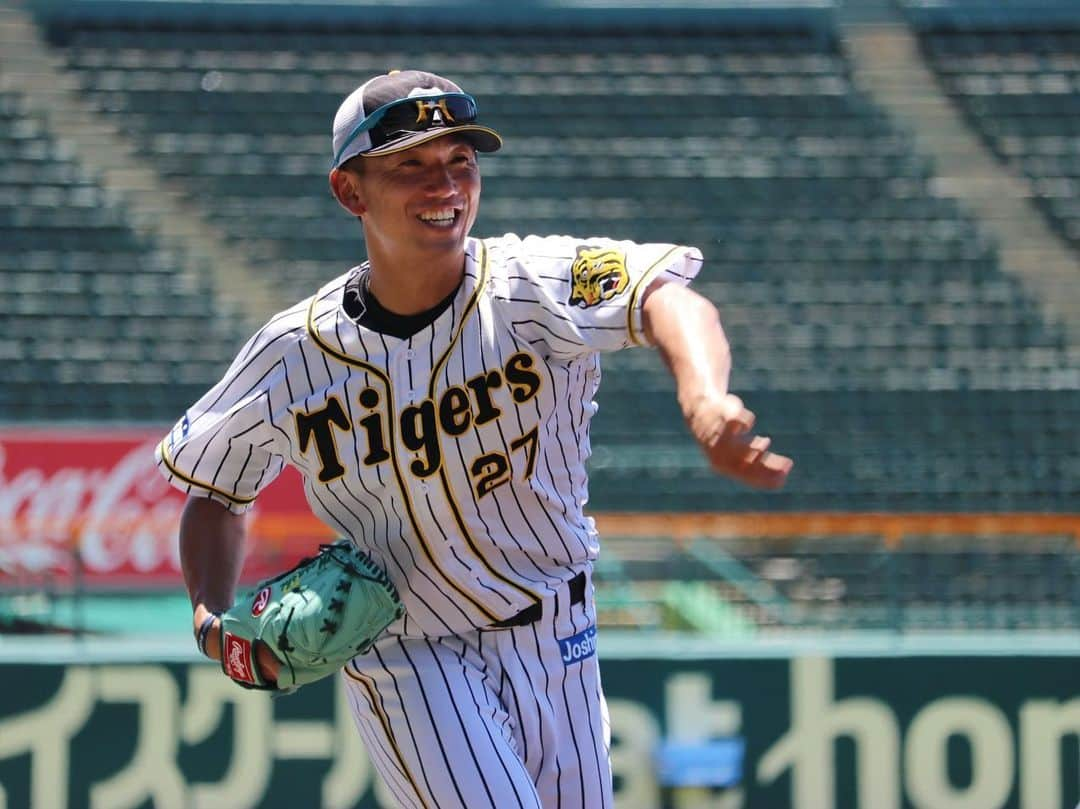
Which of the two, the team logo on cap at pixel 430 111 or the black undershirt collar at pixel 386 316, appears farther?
the black undershirt collar at pixel 386 316

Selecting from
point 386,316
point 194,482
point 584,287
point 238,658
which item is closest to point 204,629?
point 238,658

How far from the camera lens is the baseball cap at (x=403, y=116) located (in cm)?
277

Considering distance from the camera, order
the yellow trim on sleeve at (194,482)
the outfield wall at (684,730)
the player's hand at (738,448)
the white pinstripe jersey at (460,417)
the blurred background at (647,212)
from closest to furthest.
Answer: the player's hand at (738,448) < the white pinstripe jersey at (460,417) < the yellow trim on sleeve at (194,482) < the outfield wall at (684,730) < the blurred background at (647,212)

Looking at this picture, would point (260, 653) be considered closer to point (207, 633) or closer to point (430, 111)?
point (207, 633)

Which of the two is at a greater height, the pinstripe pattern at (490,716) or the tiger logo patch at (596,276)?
the tiger logo patch at (596,276)

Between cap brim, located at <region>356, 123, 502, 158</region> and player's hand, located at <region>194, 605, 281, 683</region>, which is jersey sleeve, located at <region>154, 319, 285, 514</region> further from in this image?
cap brim, located at <region>356, 123, 502, 158</region>

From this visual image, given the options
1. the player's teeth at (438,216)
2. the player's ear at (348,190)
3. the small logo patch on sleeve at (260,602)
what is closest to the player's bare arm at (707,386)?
the player's teeth at (438,216)

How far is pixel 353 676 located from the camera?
3045 mm

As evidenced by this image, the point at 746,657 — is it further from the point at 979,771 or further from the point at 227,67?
the point at 227,67

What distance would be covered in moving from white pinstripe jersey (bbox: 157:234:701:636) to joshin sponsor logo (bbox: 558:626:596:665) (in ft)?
0.39

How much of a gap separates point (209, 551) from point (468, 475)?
579mm

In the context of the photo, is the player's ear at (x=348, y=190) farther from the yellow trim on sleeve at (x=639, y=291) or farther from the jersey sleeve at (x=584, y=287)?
the yellow trim on sleeve at (x=639, y=291)

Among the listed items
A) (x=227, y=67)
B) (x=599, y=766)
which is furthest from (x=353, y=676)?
(x=227, y=67)

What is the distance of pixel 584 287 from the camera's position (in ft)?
9.12
